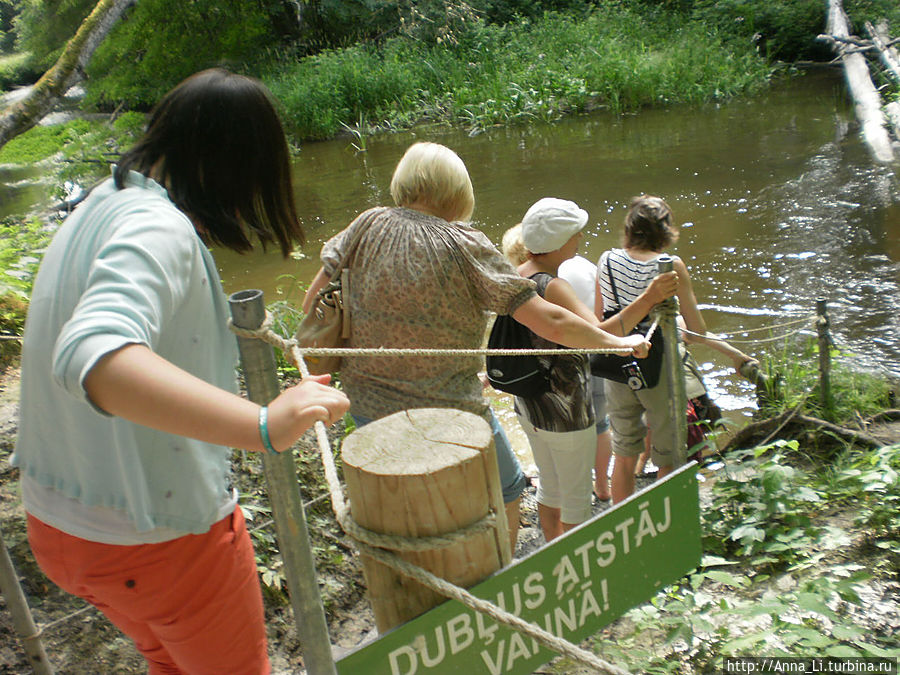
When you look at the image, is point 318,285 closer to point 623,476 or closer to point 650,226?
point 650,226

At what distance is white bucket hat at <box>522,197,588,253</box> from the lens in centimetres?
287

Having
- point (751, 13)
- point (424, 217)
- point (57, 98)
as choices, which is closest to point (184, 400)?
point (424, 217)

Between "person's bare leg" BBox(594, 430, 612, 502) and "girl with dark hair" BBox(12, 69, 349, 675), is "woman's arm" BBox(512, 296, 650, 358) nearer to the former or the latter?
"girl with dark hair" BBox(12, 69, 349, 675)

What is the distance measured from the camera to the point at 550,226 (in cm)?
287

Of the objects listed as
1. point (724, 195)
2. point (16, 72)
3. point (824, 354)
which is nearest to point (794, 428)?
point (824, 354)

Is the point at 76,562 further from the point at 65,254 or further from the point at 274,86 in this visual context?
the point at 274,86

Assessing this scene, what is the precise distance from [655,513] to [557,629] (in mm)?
355

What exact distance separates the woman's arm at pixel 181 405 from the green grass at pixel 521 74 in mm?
13638

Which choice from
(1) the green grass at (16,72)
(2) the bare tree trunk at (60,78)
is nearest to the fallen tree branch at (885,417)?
(2) the bare tree trunk at (60,78)

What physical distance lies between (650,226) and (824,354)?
→ 1129 mm

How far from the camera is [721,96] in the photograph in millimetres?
13867

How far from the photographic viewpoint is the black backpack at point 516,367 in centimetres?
277

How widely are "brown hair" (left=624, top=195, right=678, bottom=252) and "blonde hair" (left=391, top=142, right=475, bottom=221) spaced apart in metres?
1.07

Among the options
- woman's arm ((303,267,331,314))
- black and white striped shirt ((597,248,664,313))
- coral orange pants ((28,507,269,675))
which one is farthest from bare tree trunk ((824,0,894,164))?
coral orange pants ((28,507,269,675))
